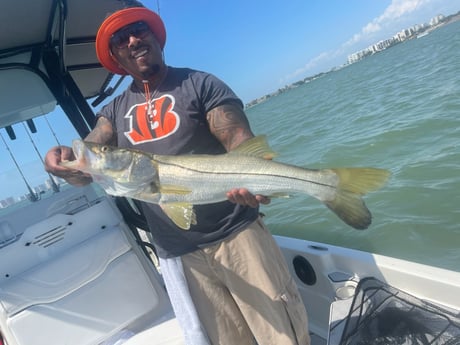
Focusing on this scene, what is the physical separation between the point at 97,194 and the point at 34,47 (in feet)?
6.27

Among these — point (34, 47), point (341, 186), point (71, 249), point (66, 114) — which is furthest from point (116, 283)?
point (34, 47)

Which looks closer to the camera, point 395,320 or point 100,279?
point 395,320

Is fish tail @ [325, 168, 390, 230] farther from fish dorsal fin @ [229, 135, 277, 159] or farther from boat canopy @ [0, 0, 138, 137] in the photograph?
boat canopy @ [0, 0, 138, 137]

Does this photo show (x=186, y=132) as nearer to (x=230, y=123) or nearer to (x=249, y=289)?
(x=230, y=123)

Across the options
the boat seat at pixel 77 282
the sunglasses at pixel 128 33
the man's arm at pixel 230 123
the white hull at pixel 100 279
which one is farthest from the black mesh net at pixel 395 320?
the sunglasses at pixel 128 33

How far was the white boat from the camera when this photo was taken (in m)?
2.90

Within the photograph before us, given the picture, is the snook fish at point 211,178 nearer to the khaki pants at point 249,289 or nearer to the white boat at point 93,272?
the khaki pants at point 249,289

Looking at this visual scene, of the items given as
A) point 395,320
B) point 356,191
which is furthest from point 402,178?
point 356,191

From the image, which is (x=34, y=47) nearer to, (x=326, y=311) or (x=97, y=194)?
(x=97, y=194)

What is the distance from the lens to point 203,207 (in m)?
2.69

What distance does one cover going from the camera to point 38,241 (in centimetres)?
345

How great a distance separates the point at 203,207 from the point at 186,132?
553 millimetres

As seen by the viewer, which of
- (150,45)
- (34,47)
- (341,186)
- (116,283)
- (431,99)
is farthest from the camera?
(431,99)

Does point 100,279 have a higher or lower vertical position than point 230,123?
lower
